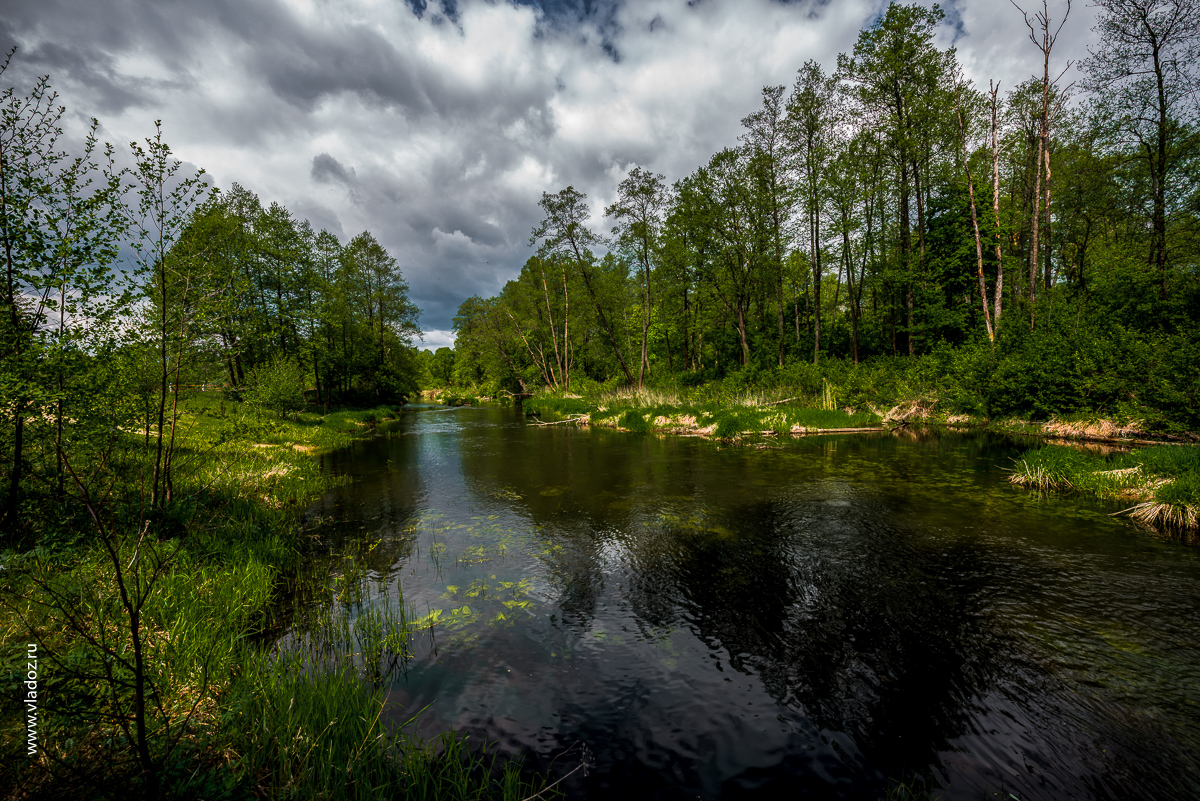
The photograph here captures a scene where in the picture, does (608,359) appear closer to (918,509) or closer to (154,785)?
(918,509)

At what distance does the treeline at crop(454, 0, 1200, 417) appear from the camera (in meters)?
19.9

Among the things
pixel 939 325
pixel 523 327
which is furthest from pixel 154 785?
pixel 523 327

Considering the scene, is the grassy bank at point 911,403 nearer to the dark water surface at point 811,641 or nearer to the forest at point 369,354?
the forest at point 369,354

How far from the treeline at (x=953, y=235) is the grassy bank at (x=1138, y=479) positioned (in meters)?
7.03

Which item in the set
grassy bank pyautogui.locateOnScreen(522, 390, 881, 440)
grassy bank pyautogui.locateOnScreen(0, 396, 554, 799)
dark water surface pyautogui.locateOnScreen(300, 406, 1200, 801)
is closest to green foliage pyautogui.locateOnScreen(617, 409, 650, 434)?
grassy bank pyautogui.locateOnScreen(522, 390, 881, 440)

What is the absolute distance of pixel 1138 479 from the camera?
9.98m


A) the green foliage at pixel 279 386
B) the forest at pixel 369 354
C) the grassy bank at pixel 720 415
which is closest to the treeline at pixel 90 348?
the forest at pixel 369 354

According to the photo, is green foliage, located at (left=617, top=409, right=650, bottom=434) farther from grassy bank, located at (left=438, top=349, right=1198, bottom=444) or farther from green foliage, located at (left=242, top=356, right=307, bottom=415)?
green foliage, located at (left=242, top=356, right=307, bottom=415)

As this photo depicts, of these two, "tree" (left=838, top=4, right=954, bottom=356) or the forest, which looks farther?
"tree" (left=838, top=4, right=954, bottom=356)

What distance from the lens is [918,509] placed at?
10289 millimetres

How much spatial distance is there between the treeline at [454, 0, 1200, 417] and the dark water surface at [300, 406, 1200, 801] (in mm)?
13877

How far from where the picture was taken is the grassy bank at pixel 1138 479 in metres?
8.57

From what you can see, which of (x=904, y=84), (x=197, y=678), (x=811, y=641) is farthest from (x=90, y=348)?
(x=904, y=84)

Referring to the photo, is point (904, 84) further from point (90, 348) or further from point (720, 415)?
point (90, 348)
